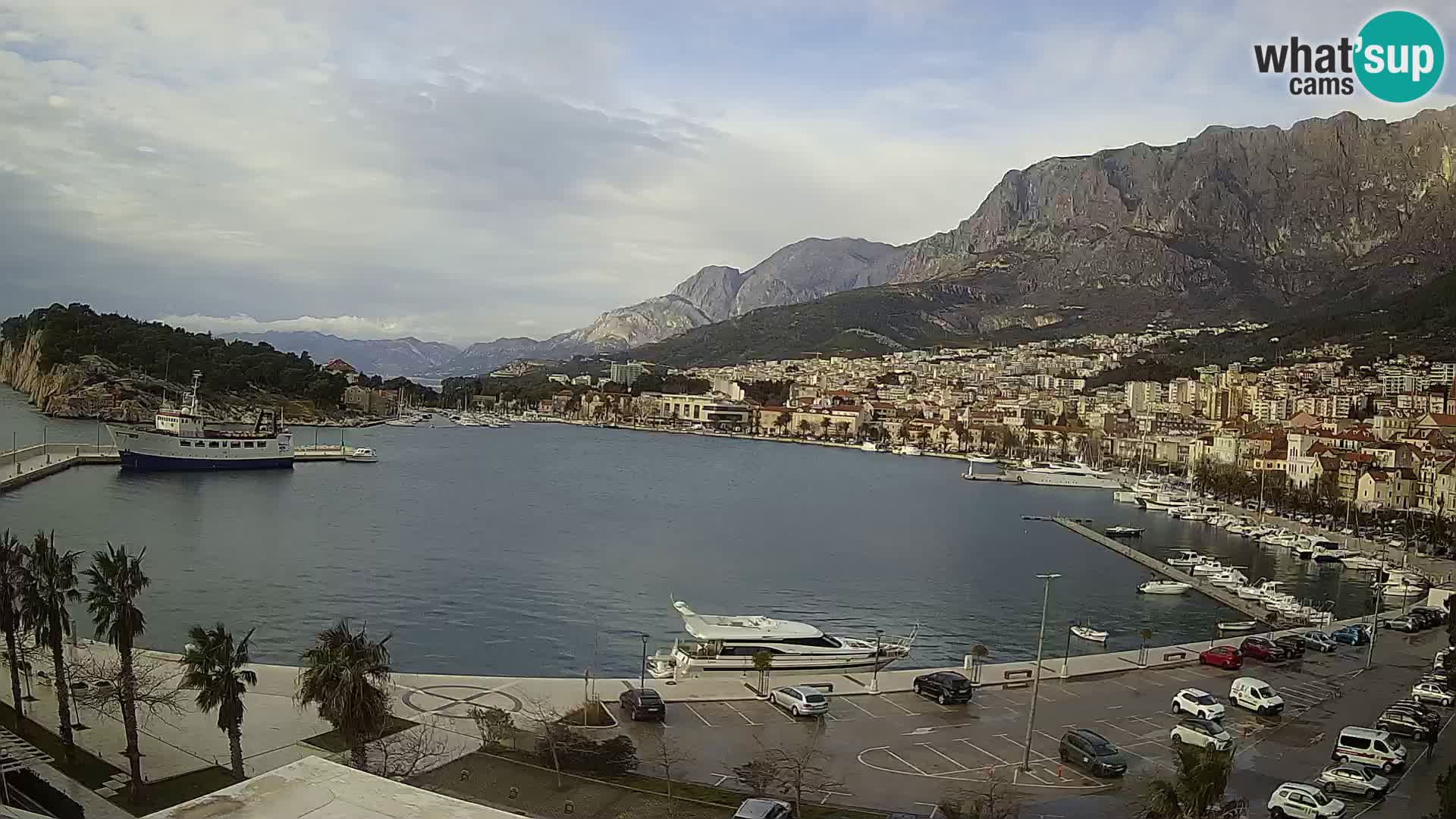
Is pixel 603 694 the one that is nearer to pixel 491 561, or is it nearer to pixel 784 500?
pixel 491 561

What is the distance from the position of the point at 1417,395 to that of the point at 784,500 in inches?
1321

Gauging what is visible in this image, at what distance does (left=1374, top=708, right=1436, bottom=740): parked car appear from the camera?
35.9 feet

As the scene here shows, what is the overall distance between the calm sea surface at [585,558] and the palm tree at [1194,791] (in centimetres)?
891

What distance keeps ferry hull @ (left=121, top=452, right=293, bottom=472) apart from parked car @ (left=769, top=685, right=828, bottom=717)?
120 feet

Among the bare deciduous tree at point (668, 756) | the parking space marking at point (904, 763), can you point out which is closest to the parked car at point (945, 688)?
the parking space marking at point (904, 763)

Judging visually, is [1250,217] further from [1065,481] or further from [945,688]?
[945,688]

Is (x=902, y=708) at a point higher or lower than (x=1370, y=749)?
lower

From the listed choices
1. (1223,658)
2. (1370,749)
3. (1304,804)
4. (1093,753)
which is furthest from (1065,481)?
(1304,804)

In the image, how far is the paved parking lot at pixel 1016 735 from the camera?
9.24 metres

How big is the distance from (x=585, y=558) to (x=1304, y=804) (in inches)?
742

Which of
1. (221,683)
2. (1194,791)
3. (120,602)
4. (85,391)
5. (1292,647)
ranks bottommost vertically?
(1292,647)

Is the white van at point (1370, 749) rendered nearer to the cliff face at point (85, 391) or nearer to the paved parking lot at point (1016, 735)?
the paved parking lot at point (1016, 735)

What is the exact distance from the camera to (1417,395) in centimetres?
5006

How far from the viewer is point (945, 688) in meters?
11.9
